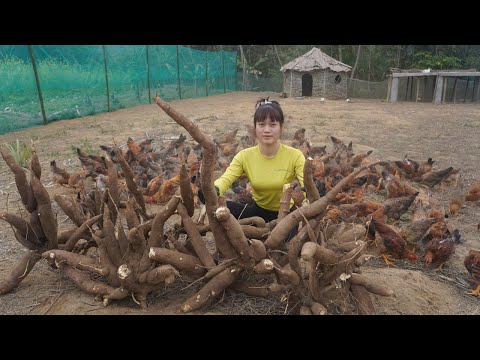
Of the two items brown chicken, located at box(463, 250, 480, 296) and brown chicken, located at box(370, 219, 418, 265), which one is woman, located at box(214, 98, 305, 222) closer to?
brown chicken, located at box(370, 219, 418, 265)

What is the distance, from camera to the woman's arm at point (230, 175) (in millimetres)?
3217

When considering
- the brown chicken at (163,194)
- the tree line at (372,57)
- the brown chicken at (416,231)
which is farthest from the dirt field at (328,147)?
the tree line at (372,57)

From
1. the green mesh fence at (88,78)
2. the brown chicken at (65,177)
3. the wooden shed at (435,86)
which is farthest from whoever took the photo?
the wooden shed at (435,86)

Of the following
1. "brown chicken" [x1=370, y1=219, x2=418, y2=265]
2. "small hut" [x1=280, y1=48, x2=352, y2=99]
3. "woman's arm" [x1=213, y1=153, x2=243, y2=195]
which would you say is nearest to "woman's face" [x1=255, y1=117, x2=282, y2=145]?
"woman's arm" [x1=213, y1=153, x2=243, y2=195]

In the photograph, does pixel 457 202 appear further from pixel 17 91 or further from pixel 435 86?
pixel 435 86

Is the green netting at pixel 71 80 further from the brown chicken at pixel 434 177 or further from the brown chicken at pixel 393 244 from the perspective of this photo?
the brown chicken at pixel 393 244

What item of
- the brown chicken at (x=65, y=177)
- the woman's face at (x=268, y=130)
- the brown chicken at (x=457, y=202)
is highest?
the woman's face at (x=268, y=130)

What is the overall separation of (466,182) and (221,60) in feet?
73.8

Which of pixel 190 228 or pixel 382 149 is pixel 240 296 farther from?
pixel 382 149

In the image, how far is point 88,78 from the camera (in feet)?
49.9

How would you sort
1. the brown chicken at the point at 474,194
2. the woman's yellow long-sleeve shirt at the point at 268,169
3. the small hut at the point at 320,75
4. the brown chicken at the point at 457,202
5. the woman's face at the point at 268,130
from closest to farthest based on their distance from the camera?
the woman's face at the point at 268,130 → the woman's yellow long-sleeve shirt at the point at 268,169 → the brown chicken at the point at 457,202 → the brown chicken at the point at 474,194 → the small hut at the point at 320,75

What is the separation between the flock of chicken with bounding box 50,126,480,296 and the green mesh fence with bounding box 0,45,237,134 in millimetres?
7031

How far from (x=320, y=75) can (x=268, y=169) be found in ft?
67.6

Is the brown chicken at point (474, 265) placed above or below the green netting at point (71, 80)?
below
